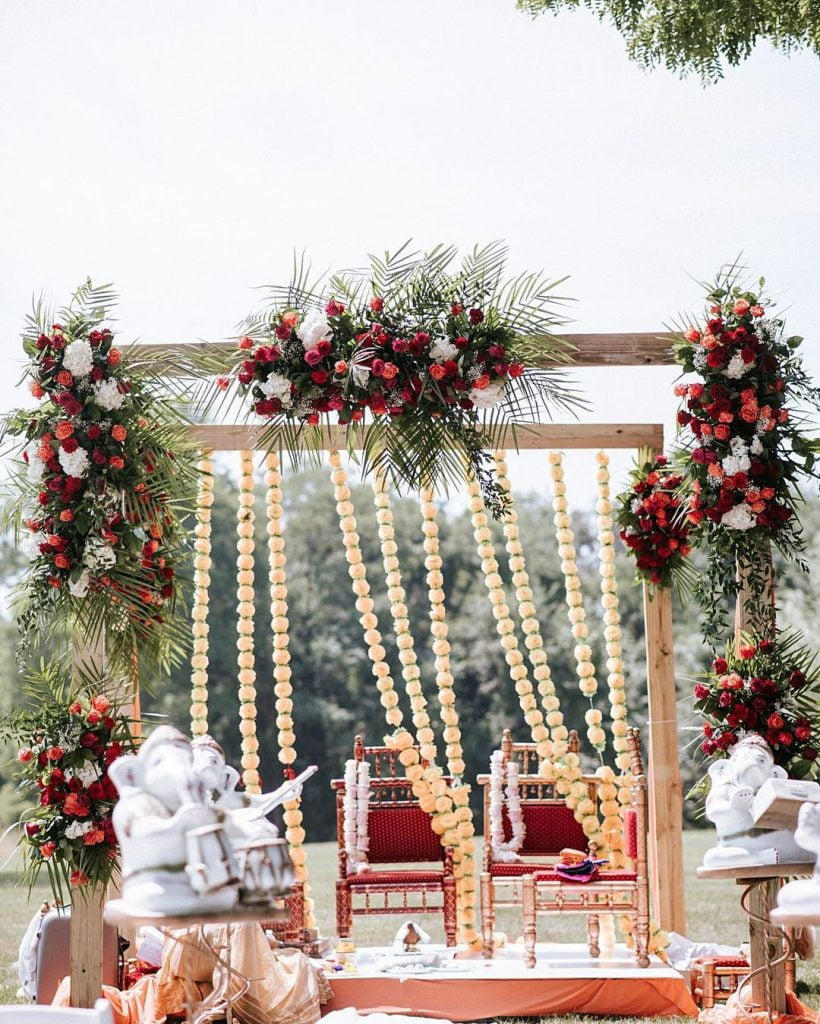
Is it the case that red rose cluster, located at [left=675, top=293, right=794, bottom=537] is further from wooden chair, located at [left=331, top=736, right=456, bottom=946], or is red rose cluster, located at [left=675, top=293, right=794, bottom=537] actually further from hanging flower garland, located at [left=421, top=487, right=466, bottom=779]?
wooden chair, located at [left=331, top=736, right=456, bottom=946]

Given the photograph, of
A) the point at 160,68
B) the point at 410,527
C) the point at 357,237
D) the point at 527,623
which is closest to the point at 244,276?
the point at 357,237

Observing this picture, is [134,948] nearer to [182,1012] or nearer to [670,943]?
[182,1012]

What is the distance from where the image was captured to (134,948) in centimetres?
682

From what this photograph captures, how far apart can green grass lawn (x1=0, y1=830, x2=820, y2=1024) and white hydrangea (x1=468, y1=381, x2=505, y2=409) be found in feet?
12.1

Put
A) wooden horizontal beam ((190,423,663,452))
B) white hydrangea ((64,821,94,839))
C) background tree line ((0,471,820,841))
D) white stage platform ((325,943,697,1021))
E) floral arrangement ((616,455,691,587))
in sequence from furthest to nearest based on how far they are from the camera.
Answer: background tree line ((0,471,820,841)), wooden horizontal beam ((190,423,663,452)), floral arrangement ((616,455,691,587)), white stage platform ((325,943,697,1021)), white hydrangea ((64,821,94,839))

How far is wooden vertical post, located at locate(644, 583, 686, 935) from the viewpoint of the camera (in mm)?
7078

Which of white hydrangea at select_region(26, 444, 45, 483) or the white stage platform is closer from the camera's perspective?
white hydrangea at select_region(26, 444, 45, 483)

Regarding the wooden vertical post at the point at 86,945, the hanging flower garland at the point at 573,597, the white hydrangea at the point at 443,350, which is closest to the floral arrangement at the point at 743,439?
the white hydrangea at the point at 443,350

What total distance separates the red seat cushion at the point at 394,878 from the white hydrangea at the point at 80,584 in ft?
7.99

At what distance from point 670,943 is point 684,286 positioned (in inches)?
469

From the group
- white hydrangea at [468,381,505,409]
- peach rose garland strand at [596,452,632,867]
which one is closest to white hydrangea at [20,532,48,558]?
white hydrangea at [468,381,505,409]

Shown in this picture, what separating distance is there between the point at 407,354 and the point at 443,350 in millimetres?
149

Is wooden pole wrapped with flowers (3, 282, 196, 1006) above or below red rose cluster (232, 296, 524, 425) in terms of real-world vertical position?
below

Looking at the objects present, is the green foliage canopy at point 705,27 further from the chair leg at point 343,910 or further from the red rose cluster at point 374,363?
the chair leg at point 343,910
